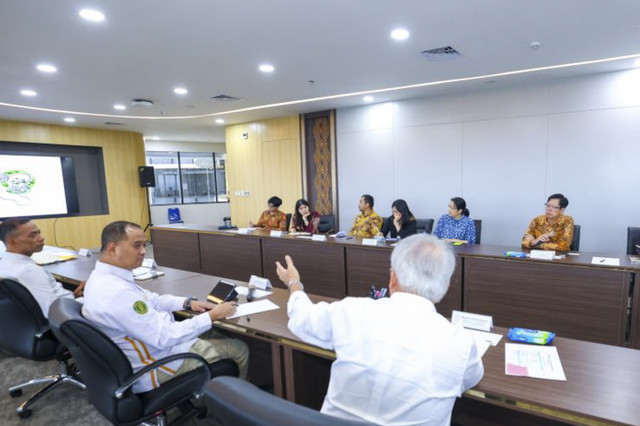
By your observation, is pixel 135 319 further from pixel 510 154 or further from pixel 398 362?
pixel 510 154

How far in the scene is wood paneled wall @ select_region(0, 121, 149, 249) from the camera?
22.7ft

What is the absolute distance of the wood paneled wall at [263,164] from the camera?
7023 mm

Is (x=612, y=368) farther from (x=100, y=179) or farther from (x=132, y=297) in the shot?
(x=100, y=179)

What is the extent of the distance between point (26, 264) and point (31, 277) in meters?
0.12

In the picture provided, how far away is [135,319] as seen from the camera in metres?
1.54

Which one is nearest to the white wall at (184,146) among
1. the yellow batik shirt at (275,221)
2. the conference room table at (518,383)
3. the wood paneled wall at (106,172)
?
the wood paneled wall at (106,172)

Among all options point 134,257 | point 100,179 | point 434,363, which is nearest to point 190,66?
point 134,257

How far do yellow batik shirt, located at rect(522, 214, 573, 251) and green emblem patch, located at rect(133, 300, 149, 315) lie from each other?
3314 millimetres

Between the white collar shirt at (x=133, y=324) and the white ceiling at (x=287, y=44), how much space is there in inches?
80.7

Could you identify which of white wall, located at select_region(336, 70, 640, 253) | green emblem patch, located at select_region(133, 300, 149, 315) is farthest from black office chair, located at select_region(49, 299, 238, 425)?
white wall, located at select_region(336, 70, 640, 253)

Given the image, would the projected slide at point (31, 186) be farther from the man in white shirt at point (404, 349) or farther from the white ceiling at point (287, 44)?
the man in white shirt at point (404, 349)

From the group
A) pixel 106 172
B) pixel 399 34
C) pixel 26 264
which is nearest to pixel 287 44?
pixel 399 34

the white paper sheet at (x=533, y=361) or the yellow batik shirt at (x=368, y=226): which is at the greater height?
the yellow batik shirt at (x=368, y=226)

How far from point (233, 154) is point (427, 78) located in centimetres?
488
